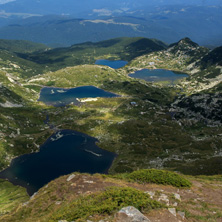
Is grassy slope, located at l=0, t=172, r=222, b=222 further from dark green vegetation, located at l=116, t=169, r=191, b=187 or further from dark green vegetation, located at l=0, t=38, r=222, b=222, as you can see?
dark green vegetation, located at l=116, t=169, r=191, b=187

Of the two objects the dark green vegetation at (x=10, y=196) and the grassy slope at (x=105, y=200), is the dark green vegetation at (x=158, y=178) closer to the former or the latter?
the grassy slope at (x=105, y=200)

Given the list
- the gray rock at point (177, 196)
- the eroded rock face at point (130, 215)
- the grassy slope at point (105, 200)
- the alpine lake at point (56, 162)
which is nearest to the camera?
the eroded rock face at point (130, 215)

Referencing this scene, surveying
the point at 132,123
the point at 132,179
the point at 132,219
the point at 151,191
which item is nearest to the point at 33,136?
the point at 132,123

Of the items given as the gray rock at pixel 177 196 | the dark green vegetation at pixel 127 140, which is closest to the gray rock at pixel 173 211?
the dark green vegetation at pixel 127 140

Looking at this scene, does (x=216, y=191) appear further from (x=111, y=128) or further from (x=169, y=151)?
(x=111, y=128)

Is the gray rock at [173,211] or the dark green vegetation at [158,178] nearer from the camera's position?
the gray rock at [173,211]

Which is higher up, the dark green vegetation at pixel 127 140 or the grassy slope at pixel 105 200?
the grassy slope at pixel 105 200
